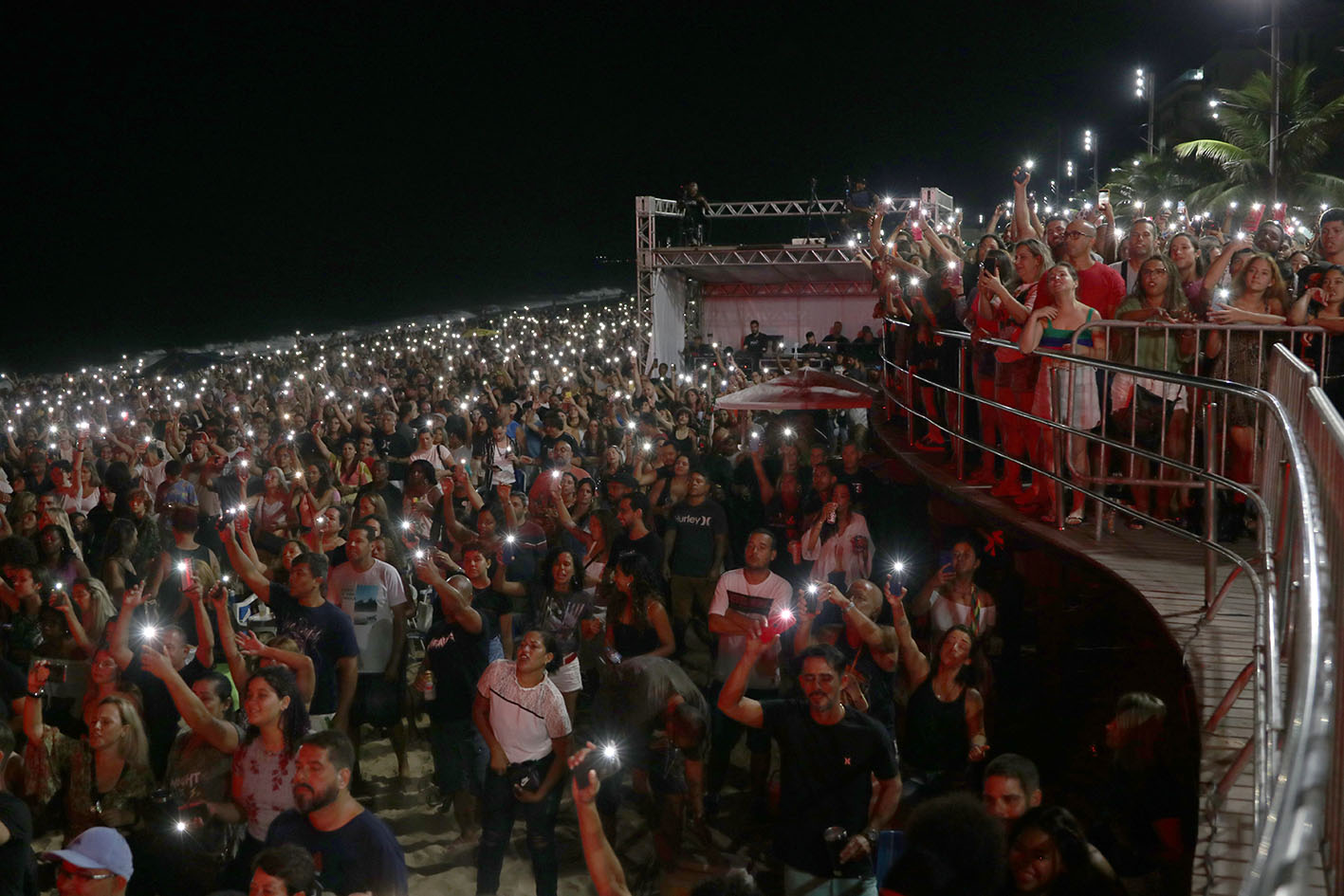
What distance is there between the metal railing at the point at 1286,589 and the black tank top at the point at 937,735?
1304 mm

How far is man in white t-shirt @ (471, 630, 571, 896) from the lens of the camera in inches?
228

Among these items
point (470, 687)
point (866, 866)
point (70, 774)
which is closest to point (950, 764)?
point (866, 866)

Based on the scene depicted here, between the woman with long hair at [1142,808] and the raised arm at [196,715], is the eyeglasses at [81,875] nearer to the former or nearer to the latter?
the raised arm at [196,715]

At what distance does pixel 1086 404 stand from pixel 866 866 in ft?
9.84

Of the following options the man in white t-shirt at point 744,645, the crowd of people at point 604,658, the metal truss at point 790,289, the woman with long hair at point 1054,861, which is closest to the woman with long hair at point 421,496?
the crowd of people at point 604,658

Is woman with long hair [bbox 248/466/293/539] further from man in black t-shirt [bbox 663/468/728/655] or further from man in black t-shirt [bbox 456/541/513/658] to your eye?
man in black t-shirt [bbox 663/468/728/655]

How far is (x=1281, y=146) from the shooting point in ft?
88.5

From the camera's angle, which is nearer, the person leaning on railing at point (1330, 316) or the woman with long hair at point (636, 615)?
the person leaning on railing at point (1330, 316)

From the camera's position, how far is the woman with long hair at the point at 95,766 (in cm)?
599

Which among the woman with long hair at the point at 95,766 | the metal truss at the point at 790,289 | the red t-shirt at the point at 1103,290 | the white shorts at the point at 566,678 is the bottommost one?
the woman with long hair at the point at 95,766

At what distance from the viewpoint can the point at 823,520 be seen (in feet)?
27.2

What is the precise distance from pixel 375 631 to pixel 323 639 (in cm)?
67

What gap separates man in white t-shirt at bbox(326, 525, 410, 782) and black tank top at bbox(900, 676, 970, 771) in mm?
3311

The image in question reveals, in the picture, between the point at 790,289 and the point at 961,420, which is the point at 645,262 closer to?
the point at 790,289
